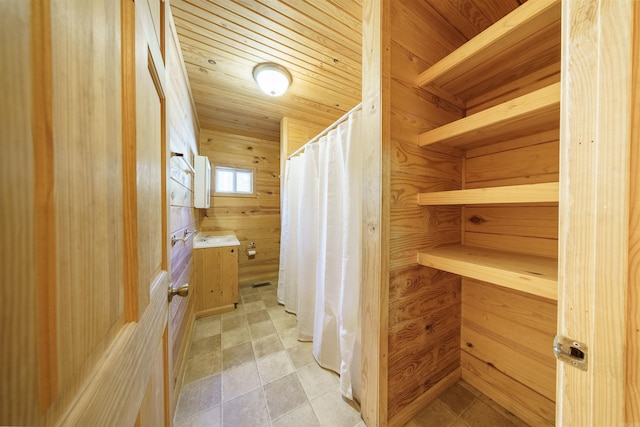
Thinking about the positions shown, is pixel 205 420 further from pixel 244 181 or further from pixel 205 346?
pixel 244 181

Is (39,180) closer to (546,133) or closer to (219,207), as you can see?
(546,133)

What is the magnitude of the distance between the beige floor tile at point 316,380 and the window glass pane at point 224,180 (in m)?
2.36

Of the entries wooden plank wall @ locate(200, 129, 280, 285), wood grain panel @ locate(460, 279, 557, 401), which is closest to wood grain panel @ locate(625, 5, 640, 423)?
wood grain panel @ locate(460, 279, 557, 401)

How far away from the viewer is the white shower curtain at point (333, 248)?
1.19 m

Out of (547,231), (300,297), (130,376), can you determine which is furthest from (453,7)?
(300,297)

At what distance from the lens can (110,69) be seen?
350 mm

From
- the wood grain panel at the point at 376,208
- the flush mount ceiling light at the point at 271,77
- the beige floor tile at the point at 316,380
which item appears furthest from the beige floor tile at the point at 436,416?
the flush mount ceiling light at the point at 271,77

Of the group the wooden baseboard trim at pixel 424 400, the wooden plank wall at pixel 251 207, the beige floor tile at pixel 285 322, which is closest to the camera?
the wooden baseboard trim at pixel 424 400

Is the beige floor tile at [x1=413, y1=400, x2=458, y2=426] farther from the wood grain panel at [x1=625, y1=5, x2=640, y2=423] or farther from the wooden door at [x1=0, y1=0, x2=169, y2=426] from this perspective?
the wooden door at [x1=0, y1=0, x2=169, y2=426]

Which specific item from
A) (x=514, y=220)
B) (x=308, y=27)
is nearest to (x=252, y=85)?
(x=308, y=27)

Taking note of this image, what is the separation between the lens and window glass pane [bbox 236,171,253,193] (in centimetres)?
292

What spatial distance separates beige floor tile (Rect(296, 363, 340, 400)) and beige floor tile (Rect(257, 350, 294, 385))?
9 centimetres

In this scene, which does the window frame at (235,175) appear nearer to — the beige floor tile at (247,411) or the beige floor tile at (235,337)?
the beige floor tile at (235,337)

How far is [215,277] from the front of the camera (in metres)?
2.07
